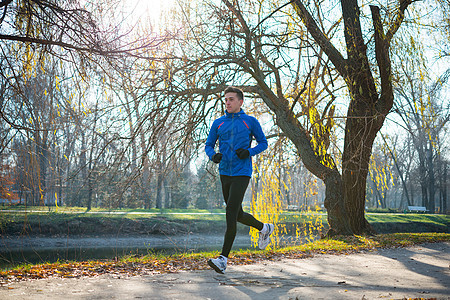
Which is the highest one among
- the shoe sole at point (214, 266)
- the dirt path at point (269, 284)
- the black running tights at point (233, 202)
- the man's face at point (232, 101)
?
the man's face at point (232, 101)

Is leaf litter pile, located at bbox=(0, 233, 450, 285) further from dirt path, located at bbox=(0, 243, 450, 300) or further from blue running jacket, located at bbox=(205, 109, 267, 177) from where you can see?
blue running jacket, located at bbox=(205, 109, 267, 177)

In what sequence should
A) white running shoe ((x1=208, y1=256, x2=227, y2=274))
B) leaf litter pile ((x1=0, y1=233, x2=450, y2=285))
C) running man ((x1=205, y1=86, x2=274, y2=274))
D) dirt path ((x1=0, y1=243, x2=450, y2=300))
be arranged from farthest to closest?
1. leaf litter pile ((x1=0, y1=233, x2=450, y2=285))
2. running man ((x1=205, y1=86, x2=274, y2=274))
3. white running shoe ((x1=208, y1=256, x2=227, y2=274))
4. dirt path ((x1=0, y1=243, x2=450, y2=300))

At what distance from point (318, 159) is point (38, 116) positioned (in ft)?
21.9

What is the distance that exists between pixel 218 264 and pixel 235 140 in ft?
4.43

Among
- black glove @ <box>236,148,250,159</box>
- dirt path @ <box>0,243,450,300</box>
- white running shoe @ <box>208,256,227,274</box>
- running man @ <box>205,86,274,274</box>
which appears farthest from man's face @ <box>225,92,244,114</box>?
dirt path @ <box>0,243,450,300</box>

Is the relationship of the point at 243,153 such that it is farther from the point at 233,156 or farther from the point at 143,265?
the point at 143,265

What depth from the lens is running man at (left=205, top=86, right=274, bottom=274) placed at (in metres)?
4.08

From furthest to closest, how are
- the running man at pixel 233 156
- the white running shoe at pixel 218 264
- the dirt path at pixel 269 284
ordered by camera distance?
the running man at pixel 233 156 → the white running shoe at pixel 218 264 → the dirt path at pixel 269 284

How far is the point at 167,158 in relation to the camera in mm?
7465

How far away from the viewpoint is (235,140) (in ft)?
13.9

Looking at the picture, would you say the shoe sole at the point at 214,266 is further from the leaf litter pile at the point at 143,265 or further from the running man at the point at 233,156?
the leaf litter pile at the point at 143,265

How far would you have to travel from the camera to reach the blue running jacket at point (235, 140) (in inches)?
163

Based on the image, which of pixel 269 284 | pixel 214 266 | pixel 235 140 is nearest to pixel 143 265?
pixel 214 266

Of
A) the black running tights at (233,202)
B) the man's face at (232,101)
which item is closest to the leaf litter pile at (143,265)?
the black running tights at (233,202)
